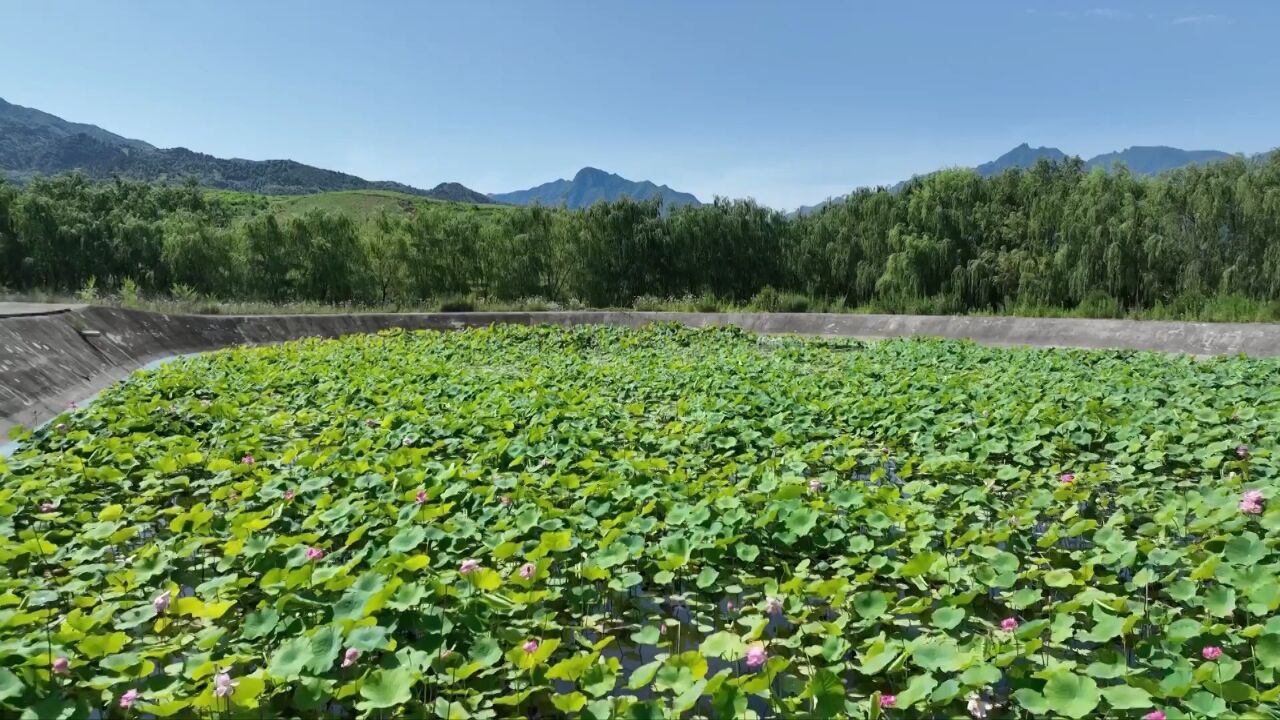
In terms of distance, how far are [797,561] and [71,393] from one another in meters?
8.28

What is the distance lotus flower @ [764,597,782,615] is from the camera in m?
2.52

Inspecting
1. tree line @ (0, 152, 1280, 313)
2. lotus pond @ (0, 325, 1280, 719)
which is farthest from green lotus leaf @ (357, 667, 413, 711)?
tree line @ (0, 152, 1280, 313)

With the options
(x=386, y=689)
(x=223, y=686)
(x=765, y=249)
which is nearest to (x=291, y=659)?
(x=223, y=686)

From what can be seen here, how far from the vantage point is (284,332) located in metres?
15.6

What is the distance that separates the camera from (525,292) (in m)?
24.8

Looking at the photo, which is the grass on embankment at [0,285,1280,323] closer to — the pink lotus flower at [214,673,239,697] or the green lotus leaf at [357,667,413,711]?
the green lotus leaf at [357,667,413,711]

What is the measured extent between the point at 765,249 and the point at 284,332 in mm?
15444

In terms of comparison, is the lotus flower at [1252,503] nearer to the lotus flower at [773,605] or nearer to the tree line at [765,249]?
the lotus flower at [773,605]

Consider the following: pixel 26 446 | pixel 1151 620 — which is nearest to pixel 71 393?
pixel 26 446

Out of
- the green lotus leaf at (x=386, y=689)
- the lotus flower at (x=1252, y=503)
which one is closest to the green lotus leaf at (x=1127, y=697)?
the lotus flower at (x=1252, y=503)

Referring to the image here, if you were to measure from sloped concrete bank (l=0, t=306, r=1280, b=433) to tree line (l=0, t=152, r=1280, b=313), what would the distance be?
2814 mm

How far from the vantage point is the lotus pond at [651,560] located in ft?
6.68

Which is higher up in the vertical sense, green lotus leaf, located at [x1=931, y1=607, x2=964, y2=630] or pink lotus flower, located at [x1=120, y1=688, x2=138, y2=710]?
green lotus leaf, located at [x1=931, y1=607, x2=964, y2=630]

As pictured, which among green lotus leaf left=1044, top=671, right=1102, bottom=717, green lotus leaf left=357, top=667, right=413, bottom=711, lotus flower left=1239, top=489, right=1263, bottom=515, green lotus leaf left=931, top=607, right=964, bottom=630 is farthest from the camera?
lotus flower left=1239, top=489, right=1263, bottom=515
